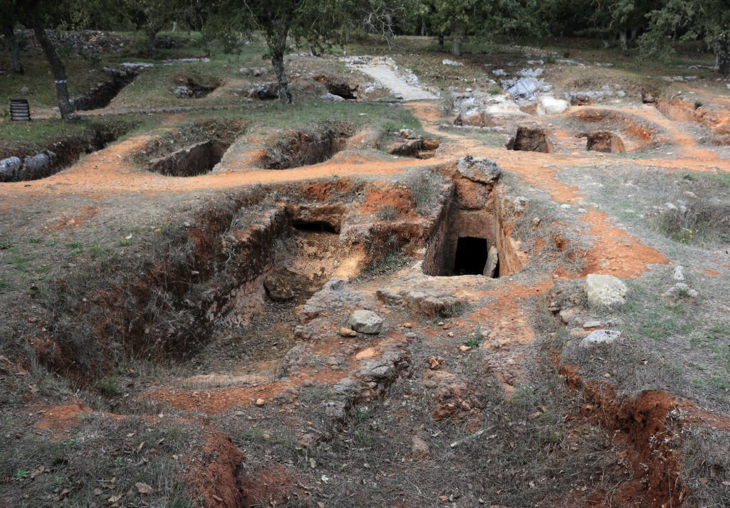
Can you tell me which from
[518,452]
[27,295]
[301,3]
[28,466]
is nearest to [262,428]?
[28,466]

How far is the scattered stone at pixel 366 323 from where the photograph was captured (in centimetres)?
845

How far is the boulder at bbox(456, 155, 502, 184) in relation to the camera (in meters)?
14.6

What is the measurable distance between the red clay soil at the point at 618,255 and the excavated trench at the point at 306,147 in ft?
32.6

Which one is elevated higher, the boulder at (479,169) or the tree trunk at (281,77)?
the tree trunk at (281,77)

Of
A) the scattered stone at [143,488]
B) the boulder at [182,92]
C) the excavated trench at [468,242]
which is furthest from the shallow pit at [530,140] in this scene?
the scattered stone at [143,488]

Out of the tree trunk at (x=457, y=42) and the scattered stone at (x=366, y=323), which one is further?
the tree trunk at (x=457, y=42)

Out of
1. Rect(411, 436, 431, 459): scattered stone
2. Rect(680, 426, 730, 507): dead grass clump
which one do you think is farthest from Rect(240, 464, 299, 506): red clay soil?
Rect(680, 426, 730, 507): dead grass clump

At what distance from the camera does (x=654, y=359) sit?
257 inches

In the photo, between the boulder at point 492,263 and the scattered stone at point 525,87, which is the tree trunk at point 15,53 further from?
the scattered stone at point 525,87

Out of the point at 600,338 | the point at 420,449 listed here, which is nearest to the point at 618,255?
the point at 600,338

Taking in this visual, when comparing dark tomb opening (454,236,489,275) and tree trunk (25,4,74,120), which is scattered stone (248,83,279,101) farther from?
dark tomb opening (454,236,489,275)

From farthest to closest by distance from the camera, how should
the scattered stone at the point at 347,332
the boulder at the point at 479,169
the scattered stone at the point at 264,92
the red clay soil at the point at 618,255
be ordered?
the scattered stone at the point at 264,92, the boulder at the point at 479,169, the red clay soil at the point at 618,255, the scattered stone at the point at 347,332

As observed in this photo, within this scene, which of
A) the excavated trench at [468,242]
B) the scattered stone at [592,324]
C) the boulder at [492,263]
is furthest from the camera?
the boulder at [492,263]

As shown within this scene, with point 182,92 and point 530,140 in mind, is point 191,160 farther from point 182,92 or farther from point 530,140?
point 530,140
